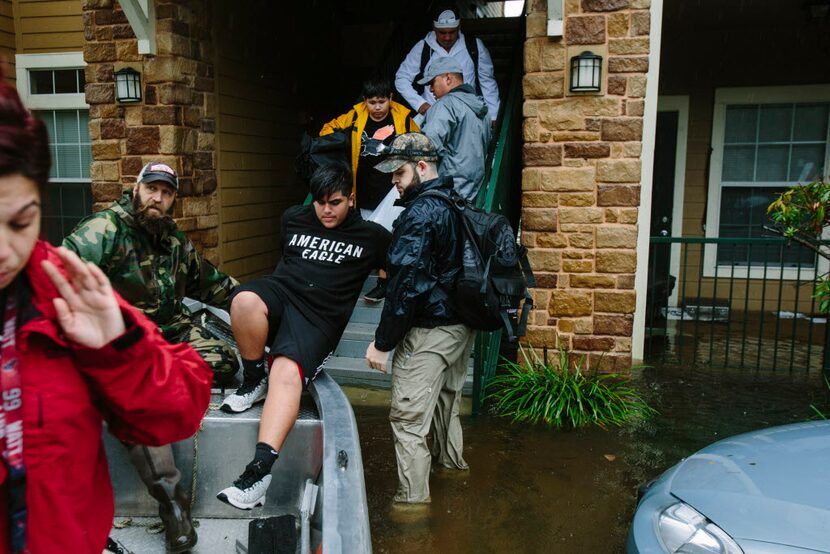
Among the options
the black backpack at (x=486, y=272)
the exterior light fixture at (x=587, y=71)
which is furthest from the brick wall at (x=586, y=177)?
the black backpack at (x=486, y=272)

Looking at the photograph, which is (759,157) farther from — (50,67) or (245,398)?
(50,67)

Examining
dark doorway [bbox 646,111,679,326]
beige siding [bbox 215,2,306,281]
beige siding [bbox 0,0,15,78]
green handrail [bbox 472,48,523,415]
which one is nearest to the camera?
green handrail [bbox 472,48,523,415]

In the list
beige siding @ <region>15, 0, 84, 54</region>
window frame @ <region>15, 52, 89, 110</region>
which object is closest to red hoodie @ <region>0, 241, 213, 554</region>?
window frame @ <region>15, 52, 89, 110</region>

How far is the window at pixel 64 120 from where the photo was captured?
9.29 meters

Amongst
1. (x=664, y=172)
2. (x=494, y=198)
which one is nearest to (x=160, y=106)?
(x=494, y=198)

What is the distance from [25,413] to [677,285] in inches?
349

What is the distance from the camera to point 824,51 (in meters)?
8.45

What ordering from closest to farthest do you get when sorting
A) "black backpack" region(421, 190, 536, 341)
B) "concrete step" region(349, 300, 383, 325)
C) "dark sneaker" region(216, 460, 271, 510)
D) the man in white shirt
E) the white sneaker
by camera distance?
"dark sneaker" region(216, 460, 271, 510) → the white sneaker → "black backpack" region(421, 190, 536, 341) → "concrete step" region(349, 300, 383, 325) → the man in white shirt

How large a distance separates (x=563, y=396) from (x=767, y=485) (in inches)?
105

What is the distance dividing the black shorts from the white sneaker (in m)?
0.16

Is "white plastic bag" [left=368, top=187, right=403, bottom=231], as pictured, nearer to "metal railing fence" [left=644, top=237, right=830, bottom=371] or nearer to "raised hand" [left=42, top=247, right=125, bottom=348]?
"metal railing fence" [left=644, top=237, right=830, bottom=371]

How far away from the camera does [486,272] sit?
3650 millimetres

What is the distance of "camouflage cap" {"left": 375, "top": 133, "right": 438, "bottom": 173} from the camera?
372cm

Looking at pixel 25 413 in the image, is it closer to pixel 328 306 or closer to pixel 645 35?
pixel 328 306
